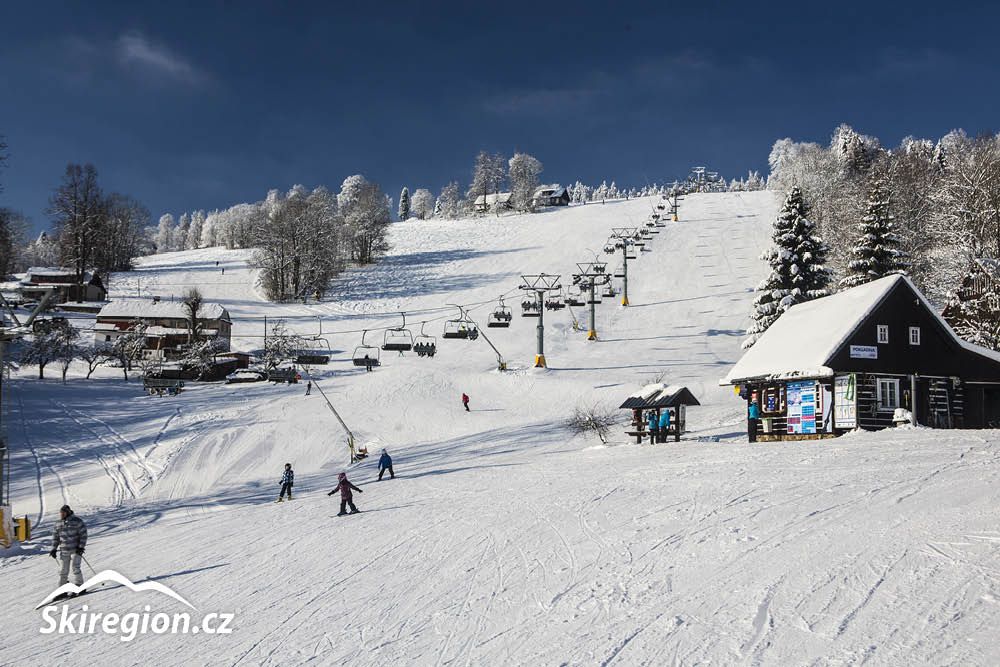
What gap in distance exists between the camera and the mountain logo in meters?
12.0

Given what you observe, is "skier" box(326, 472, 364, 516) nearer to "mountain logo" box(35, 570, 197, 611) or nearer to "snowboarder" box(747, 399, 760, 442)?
"mountain logo" box(35, 570, 197, 611)

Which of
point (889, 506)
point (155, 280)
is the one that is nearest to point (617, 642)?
point (889, 506)

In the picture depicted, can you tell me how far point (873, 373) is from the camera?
26.5 m

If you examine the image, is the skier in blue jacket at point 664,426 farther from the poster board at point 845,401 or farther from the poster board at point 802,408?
the poster board at point 845,401

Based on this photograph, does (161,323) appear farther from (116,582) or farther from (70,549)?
(70,549)

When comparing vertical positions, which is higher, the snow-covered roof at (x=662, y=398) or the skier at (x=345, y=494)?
the snow-covered roof at (x=662, y=398)

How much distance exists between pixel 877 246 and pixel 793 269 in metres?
4.32

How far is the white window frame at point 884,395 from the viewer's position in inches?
1058

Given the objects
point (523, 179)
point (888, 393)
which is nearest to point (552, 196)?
point (523, 179)

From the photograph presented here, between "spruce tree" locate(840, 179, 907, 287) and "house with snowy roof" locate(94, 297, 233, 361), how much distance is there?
49.1 metres

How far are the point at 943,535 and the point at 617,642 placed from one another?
6.29 metres

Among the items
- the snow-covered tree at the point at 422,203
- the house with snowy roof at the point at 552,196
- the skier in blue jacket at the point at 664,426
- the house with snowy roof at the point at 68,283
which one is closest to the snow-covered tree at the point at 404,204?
the snow-covered tree at the point at 422,203

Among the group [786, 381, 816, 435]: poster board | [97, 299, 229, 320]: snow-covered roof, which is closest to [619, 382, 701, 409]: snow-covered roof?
[786, 381, 816, 435]: poster board

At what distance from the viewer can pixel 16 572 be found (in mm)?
14984
